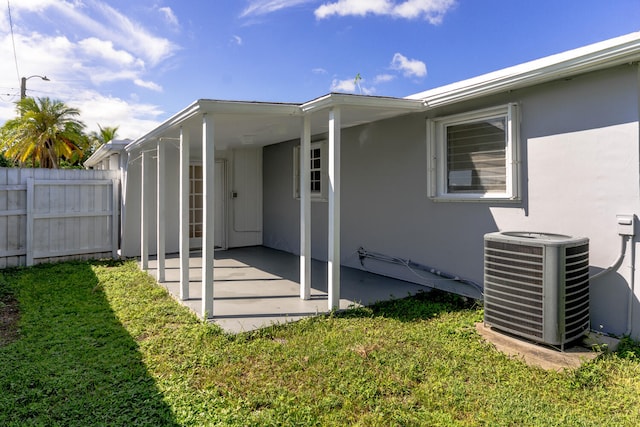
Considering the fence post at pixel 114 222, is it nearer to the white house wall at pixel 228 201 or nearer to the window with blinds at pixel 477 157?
the white house wall at pixel 228 201

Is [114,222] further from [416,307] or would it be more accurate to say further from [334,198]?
[416,307]

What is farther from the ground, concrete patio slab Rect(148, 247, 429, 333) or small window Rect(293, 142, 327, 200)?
small window Rect(293, 142, 327, 200)

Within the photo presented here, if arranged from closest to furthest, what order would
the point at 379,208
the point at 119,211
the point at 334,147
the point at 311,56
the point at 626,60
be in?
the point at 626,60, the point at 334,147, the point at 379,208, the point at 119,211, the point at 311,56

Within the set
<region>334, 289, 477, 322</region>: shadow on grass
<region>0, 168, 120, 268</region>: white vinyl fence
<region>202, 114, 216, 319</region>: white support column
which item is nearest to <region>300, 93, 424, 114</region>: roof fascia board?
<region>202, 114, 216, 319</region>: white support column

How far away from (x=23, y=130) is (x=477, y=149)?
19466 millimetres

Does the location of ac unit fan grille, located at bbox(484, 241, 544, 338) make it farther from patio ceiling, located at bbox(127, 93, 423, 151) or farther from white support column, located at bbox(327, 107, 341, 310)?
patio ceiling, located at bbox(127, 93, 423, 151)

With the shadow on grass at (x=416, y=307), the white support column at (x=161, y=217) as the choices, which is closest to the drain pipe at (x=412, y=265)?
the shadow on grass at (x=416, y=307)

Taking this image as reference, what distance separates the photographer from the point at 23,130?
16.8 m

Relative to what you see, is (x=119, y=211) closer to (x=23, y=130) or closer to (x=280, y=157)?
(x=280, y=157)

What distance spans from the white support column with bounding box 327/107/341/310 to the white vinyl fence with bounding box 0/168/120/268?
6.14 metres

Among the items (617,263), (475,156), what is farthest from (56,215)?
(617,263)

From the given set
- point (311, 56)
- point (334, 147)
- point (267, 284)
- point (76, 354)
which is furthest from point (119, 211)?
point (311, 56)

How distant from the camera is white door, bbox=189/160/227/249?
9336mm

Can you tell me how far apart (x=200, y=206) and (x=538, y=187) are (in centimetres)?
757
